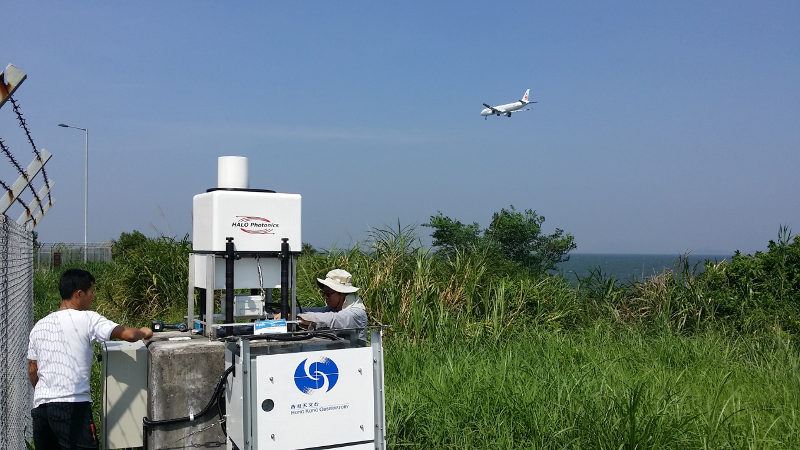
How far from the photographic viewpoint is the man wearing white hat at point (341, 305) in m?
5.48

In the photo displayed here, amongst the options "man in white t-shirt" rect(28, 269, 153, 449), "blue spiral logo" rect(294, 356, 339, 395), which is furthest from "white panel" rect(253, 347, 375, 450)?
"man in white t-shirt" rect(28, 269, 153, 449)

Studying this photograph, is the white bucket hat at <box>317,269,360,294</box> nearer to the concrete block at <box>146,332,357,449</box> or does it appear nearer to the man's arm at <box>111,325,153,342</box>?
the concrete block at <box>146,332,357,449</box>

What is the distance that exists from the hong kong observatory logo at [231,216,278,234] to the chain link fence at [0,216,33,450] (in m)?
1.43

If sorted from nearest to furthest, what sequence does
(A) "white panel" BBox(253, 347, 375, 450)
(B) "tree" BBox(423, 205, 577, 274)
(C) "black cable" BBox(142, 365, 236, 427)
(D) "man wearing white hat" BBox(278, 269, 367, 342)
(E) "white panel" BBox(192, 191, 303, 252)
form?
(A) "white panel" BBox(253, 347, 375, 450) → (C) "black cable" BBox(142, 365, 236, 427) → (E) "white panel" BBox(192, 191, 303, 252) → (D) "man wearing white hat" BBox(278, 269, 367, 342) → (B) "tree" BBox(423, 205, 577, 274)

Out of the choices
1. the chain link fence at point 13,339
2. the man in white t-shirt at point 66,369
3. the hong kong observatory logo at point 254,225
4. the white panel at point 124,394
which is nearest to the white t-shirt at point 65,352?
the man in white t-shirt at point 66,369

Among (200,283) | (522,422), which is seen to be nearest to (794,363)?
(522,422)

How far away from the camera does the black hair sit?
4191 mm

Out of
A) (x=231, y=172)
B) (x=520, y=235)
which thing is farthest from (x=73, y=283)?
(x=520, y=235)

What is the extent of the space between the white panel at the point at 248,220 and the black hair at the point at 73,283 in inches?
31.1

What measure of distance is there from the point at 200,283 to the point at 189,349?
2.06 ft

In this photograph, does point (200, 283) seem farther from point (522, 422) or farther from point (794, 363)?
point (794, 363)

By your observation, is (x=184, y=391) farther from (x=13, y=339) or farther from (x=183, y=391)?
(x=13, y=339)

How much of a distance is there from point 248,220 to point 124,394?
1512mm

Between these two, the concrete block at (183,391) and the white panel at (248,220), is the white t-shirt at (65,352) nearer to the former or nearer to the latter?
the concrete block at (183,391)
